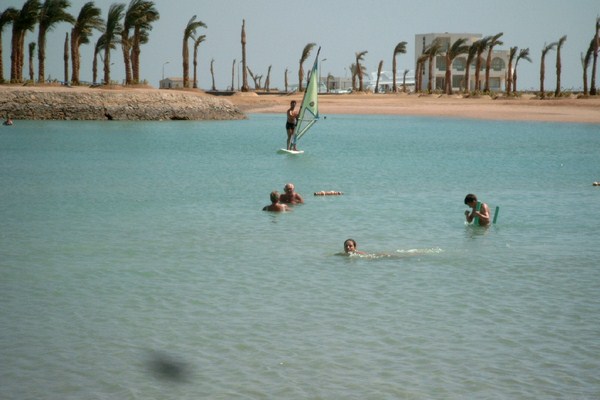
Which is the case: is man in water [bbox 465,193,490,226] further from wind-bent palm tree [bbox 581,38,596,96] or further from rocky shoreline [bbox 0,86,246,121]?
wind-bent palm tree [bbox 581,38,596,96]

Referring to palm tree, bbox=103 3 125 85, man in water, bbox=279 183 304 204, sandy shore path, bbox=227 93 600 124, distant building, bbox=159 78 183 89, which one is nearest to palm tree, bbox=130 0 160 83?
palm tree, bbox=103 3 125 85

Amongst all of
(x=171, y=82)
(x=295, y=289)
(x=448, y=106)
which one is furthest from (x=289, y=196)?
(x=171, y=82)

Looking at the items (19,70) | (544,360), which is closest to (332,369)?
(544,360)

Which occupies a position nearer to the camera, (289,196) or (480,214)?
(480,214)

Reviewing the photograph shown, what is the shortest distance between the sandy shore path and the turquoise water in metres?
38.6

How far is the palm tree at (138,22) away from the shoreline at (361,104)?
4310 millimetres

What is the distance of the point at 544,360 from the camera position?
8.66 m

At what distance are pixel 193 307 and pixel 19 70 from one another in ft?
177

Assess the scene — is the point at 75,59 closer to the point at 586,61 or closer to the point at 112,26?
the point at 112,26

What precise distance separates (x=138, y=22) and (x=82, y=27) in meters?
3.93

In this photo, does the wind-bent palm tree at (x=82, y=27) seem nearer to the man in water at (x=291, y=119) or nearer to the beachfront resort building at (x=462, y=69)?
the man in water at (x=291, y=119)

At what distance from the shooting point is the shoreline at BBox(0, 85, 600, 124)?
53.2 metres

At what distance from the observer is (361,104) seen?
79.3 m

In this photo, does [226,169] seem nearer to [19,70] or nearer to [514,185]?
[514,185]
